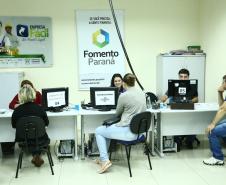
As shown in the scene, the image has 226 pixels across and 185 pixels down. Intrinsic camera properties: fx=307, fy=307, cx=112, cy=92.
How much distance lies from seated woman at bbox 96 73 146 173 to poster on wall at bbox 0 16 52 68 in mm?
2556

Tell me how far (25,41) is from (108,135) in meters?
2.85

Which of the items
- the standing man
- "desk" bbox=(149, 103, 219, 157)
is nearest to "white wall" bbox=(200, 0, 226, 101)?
"desk" bbox=(149, 103, 219, 157)

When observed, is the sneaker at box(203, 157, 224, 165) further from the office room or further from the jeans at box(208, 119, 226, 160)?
the office room

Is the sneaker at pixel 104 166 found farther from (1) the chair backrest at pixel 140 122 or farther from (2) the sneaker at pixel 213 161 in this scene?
(2) the sneaker at pixel 213 161

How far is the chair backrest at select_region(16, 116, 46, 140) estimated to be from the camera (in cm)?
341

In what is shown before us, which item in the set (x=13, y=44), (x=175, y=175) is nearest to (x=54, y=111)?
(x=175, y=175)

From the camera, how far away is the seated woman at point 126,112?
3.55m

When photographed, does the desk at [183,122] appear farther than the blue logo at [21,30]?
No

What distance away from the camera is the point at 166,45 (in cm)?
597

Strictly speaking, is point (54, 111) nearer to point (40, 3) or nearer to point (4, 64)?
point (4, 64)

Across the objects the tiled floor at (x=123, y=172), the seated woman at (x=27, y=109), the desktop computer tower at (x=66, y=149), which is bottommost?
the tiled floor at (x=123, y=172)

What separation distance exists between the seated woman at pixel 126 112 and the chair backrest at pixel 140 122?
0.09 meters

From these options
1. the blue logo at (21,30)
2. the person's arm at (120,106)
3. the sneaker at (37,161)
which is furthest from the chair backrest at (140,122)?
the blue logo at (21,30)

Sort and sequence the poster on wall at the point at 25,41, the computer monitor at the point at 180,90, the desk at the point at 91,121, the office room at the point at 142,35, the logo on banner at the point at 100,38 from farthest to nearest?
the logo on banner at the point at 100,38 → the poster on wall at the point at 25,41 → the office room at the point at 142,35 → the computer monitor at the point at 180,90 → the desk at the point at 91,121
